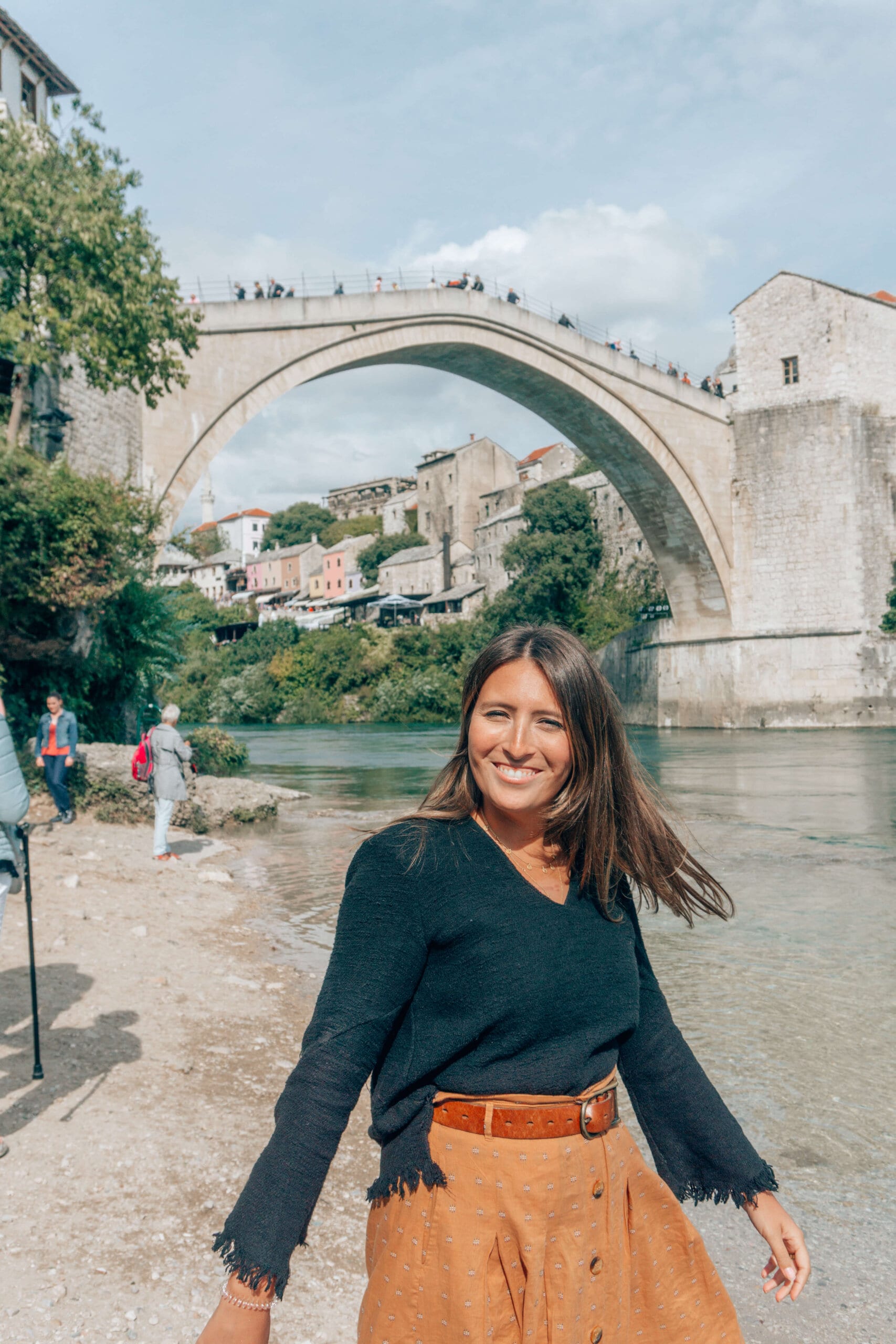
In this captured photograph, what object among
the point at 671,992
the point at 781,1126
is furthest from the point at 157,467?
the point at 781,1126

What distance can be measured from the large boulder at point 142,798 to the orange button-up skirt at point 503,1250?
7.60 metres

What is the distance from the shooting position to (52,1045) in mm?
3242

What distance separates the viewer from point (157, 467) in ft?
57.6

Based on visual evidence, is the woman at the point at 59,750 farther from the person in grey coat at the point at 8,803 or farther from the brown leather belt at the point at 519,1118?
the brown leather belt at the point at 519,1118

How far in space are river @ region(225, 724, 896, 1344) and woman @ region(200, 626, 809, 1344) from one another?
0.50 metres

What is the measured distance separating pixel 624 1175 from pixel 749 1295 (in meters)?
1.26

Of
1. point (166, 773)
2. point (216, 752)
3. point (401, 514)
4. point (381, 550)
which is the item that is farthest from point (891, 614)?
point (401, 514)

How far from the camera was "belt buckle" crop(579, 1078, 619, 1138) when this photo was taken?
1.14m

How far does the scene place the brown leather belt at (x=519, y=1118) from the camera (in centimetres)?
111

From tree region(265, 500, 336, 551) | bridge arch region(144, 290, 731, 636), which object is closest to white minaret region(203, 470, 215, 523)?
tree region(265, 500, 336, 551)

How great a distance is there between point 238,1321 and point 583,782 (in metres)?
0.69

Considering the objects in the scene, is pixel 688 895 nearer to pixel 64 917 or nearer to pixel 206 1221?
pixel 206 1221

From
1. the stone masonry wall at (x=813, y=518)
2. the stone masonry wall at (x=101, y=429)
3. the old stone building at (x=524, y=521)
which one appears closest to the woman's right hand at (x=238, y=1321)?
the stone masonry wall at (x=101, y=429)

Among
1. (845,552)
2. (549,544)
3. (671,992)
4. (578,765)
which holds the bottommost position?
(671,992)
